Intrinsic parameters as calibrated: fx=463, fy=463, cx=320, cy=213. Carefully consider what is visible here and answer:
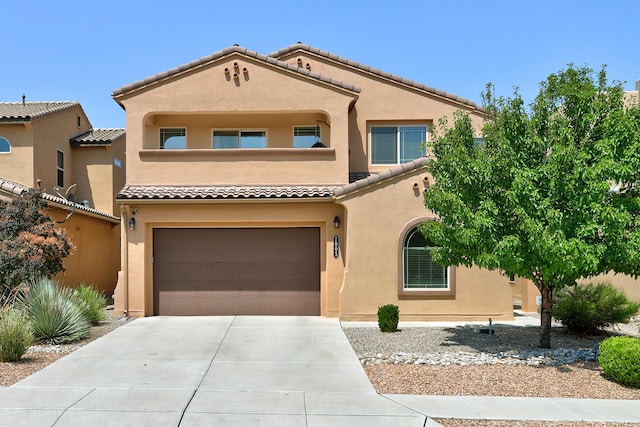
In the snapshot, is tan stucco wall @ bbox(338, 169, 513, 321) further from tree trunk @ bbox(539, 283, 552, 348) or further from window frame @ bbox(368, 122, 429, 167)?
tree trunk @ bbox(539, 283, 552, 348)

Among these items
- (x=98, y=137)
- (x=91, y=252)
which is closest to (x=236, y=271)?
(x=91, y=252)

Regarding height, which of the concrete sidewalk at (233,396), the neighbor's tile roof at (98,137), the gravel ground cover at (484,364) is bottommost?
the gravel ground cover at (484,364)

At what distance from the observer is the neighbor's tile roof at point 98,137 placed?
20.4m

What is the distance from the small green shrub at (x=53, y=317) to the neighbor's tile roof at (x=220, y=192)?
3.53 m

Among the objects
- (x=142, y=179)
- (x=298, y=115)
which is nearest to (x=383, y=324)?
(x=298, y=115)

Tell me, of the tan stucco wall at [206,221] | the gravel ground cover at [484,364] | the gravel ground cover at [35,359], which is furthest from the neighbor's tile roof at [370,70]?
the gravel ground cover at [35,359]

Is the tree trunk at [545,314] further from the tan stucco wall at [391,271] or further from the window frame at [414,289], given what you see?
the window frame at [414,289]

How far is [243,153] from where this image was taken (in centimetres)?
1451

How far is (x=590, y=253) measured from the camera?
7980 mm

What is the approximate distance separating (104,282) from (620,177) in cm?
1875

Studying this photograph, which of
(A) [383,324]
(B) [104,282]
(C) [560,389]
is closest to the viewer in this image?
(C) [560,389]

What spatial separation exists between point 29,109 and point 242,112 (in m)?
11.2

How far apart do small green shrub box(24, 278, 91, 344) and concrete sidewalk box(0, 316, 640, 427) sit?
→ 0.83 metres

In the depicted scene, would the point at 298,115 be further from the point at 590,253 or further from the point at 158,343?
the point at 590,253
